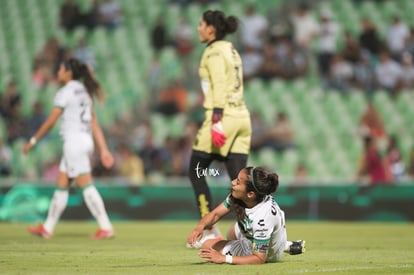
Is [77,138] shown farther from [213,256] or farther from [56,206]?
[213,256]

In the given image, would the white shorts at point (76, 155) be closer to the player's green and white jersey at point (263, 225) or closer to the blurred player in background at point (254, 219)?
the blurred player in background at point (254, 219)

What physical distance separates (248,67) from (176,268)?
14.6 meters

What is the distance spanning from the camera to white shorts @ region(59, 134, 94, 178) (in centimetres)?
1338

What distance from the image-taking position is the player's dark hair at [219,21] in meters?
11.6

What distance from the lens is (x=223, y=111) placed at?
37.2 feet

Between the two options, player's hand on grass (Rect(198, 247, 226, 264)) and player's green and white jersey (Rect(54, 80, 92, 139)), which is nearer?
player's hand on grass (Rect(198, 247, 226, 264))

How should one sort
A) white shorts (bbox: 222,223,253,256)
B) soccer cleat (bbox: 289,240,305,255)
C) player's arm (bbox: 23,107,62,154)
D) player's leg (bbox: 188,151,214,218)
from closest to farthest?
white shorts (bbox: 222,223,253,256) < soccer cleat (bbox: 289,240,305,255) < player's leg (bbox: 188,151,214,218) < player's arm (bbox: 23,107,62,154)

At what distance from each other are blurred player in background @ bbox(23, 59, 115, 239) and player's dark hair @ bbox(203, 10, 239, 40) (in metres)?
2.50

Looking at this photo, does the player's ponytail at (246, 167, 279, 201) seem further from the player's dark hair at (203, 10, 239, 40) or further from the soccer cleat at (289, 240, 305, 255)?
the player's dark hair at (203, 10, 239, 40)

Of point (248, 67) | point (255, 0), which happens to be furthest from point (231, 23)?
point (255, 0)

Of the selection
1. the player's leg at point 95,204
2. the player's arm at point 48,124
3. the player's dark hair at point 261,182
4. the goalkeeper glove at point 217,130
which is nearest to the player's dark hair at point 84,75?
the player's arm at point 48,124

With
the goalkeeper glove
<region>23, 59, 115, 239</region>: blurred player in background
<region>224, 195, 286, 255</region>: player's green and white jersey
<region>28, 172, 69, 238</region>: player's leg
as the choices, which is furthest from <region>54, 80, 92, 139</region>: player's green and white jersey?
<region>224, 195, 286, 255</region>: player's green and white jersey

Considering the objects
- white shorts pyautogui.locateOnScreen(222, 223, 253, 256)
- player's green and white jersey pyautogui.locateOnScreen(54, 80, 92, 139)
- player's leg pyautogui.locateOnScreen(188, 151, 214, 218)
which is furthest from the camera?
player's green and white jersey pyautogui.locateOnScreen(54, 80, 92, 139)

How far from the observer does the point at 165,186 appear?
19172 mm
